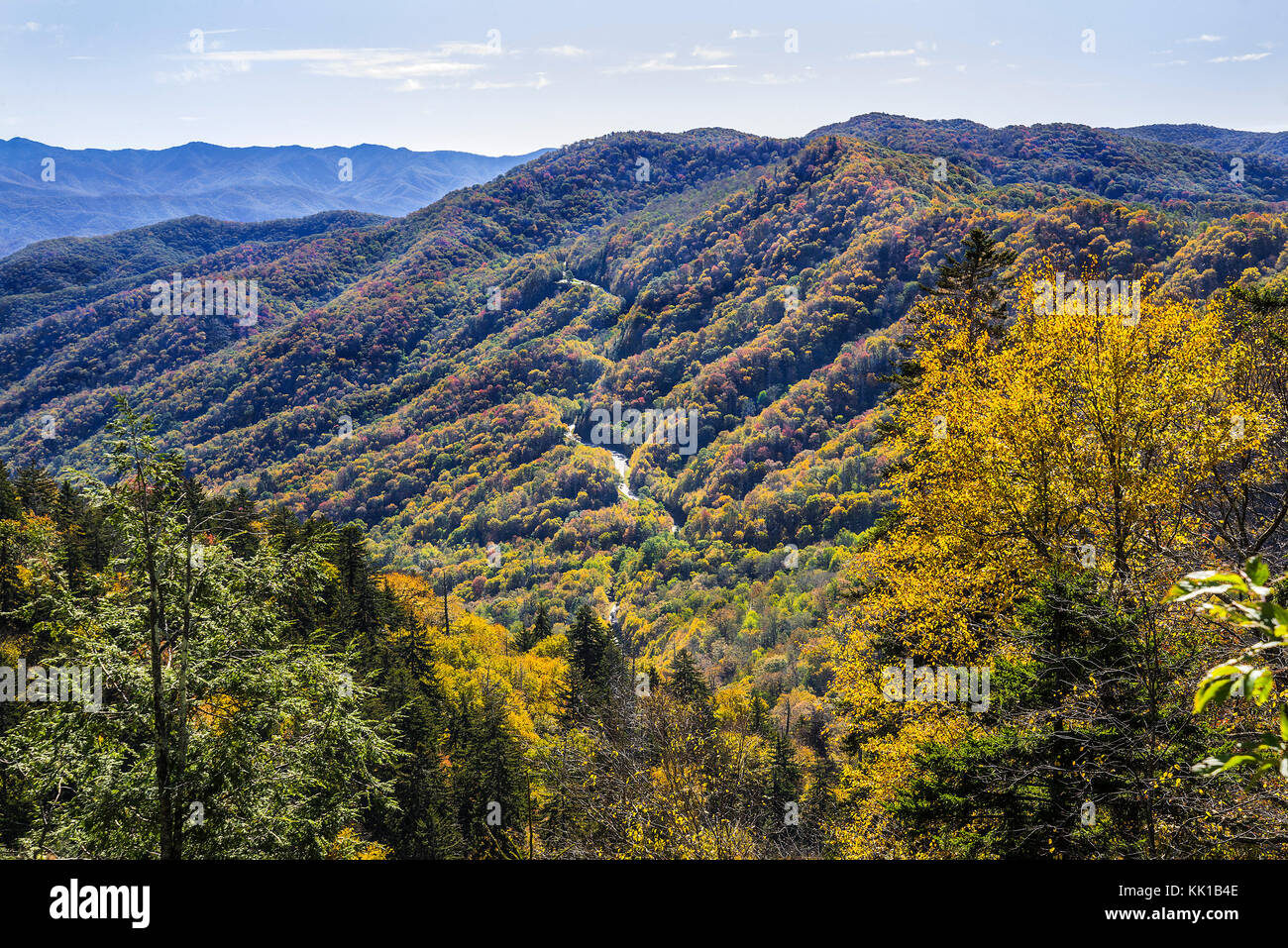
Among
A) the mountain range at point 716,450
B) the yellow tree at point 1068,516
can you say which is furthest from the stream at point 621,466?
the yellow tree at point 1068,516

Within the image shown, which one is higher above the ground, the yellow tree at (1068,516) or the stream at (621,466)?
the yellow tree at (1068,516)

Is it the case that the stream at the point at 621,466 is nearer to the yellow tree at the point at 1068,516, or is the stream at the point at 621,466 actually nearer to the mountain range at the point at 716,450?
the mountain range at the point at 716,450

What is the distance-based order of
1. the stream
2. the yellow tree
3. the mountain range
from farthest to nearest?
the stream < the mountain range < the yellow tree

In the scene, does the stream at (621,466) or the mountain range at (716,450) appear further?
the stream at (621,466)

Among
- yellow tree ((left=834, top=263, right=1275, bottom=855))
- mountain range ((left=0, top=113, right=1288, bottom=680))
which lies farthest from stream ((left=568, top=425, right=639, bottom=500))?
yellow tree ((left=834, top=263, right=1275, bottom=855))

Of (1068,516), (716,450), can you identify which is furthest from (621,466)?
(1068,516)

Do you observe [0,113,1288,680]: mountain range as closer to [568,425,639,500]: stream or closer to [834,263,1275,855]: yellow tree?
[568,425,639,500]: stream
